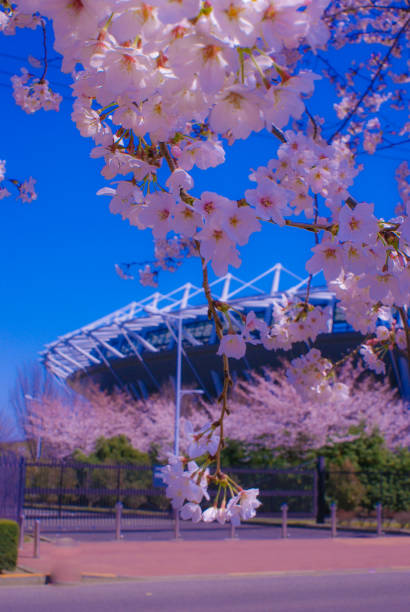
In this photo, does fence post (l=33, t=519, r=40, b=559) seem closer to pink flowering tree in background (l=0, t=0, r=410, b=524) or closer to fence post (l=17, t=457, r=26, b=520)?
fence post (l=17, t=457, r=26, b=520)

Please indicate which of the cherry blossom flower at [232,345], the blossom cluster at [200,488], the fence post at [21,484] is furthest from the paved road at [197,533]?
the cherry blossom flower at [232,345]

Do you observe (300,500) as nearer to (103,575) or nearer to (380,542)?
A: (380,542)

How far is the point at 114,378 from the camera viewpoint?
52.3 meters

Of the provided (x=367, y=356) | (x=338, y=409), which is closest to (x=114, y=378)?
(x=338, y=409)

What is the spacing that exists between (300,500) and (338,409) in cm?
545

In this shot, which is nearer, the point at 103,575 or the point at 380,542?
the point at 103,575

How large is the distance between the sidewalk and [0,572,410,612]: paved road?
681mm

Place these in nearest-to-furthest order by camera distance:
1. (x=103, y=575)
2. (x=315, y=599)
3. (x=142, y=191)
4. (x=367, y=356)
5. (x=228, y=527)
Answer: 1. (x=142, y=191)
2. (x=367, y=356)
3. (x=315, y=599)
4. (x=103, y=575)
5. (x=228, y=527)

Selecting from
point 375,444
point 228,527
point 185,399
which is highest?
point 185,399

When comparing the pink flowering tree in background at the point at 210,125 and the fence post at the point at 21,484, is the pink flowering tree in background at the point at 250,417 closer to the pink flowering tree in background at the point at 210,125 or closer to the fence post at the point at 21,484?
the fence post at the point at 21,484

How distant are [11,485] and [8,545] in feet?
10.2

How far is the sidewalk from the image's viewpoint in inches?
431

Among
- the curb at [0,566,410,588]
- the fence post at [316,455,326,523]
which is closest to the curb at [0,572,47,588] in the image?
the curb at [0,566,410,588]

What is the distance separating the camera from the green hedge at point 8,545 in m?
10.4
